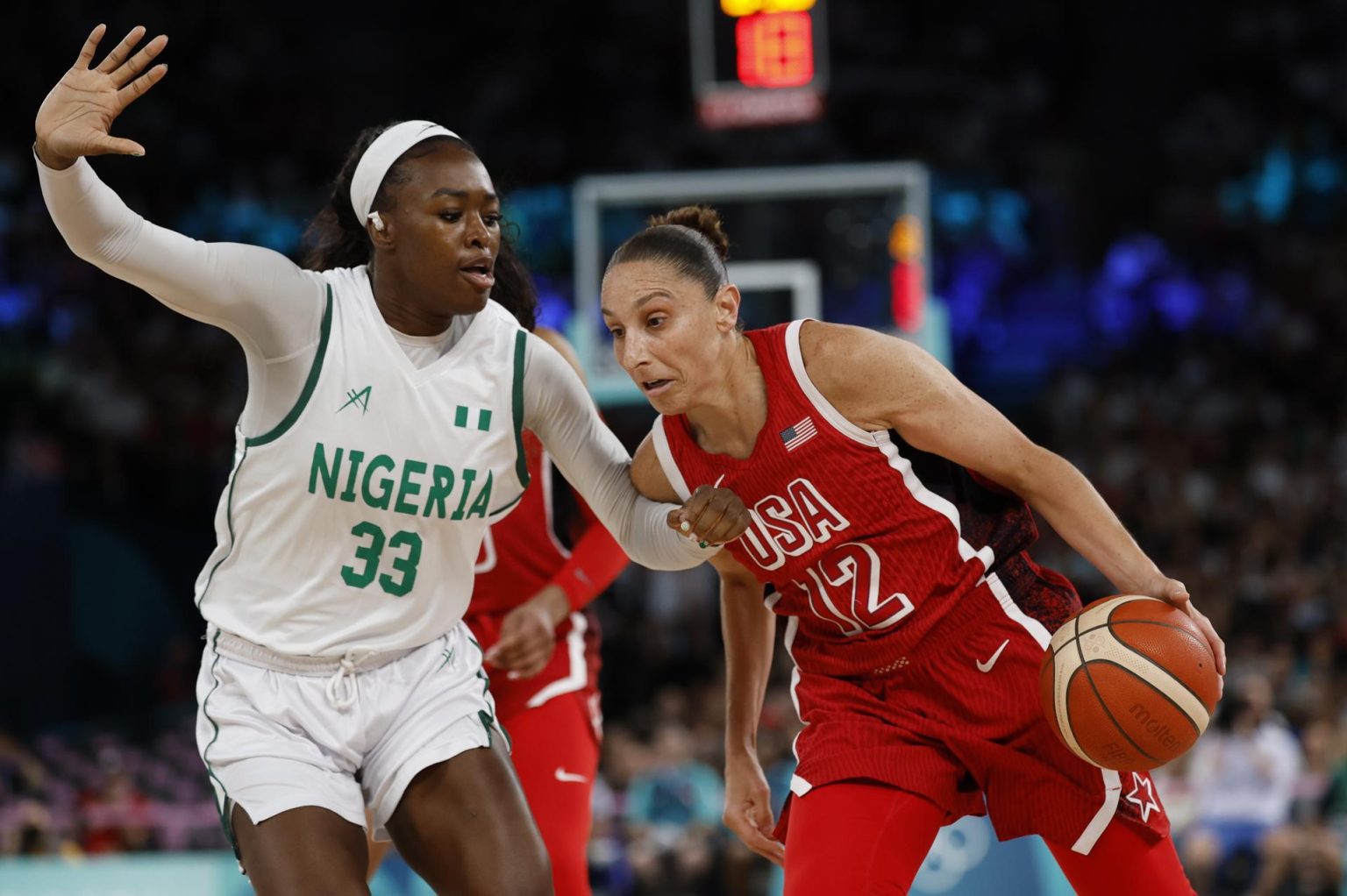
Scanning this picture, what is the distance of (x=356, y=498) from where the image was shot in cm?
328

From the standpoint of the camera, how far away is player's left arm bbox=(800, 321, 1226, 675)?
11.3ft

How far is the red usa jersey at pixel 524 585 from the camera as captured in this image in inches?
171

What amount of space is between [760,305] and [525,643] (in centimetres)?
577

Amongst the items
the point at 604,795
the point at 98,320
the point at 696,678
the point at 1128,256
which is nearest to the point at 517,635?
the point at 604,795

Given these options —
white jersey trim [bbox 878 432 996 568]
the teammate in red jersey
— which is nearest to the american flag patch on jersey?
white jersey trim [bbox 878 432 996 568]

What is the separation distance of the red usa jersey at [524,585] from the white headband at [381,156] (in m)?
1.04

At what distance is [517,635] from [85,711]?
9792 mm

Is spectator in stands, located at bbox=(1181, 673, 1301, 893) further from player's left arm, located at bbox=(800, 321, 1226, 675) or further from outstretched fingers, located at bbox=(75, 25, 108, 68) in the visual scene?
outstretched fingers, located at bbox=(75, 25, 108, 68)

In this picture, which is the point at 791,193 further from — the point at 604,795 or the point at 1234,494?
the point at 1234,494

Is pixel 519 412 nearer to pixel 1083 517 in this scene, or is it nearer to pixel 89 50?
pixel 89 50

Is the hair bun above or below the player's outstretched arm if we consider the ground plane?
above

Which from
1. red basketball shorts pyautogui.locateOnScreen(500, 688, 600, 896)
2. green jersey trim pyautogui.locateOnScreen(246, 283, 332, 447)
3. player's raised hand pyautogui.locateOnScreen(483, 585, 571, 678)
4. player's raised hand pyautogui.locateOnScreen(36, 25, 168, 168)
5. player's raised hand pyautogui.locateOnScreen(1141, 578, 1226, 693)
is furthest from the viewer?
red basketball shorts pyautogui.locateOnScreen(500, 688, 600, 896)

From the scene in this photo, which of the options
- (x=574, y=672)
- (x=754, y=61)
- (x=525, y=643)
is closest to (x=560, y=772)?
(x=574, y=672)

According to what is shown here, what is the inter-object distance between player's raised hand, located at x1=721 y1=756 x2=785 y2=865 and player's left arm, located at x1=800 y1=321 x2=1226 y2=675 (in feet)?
3.26
